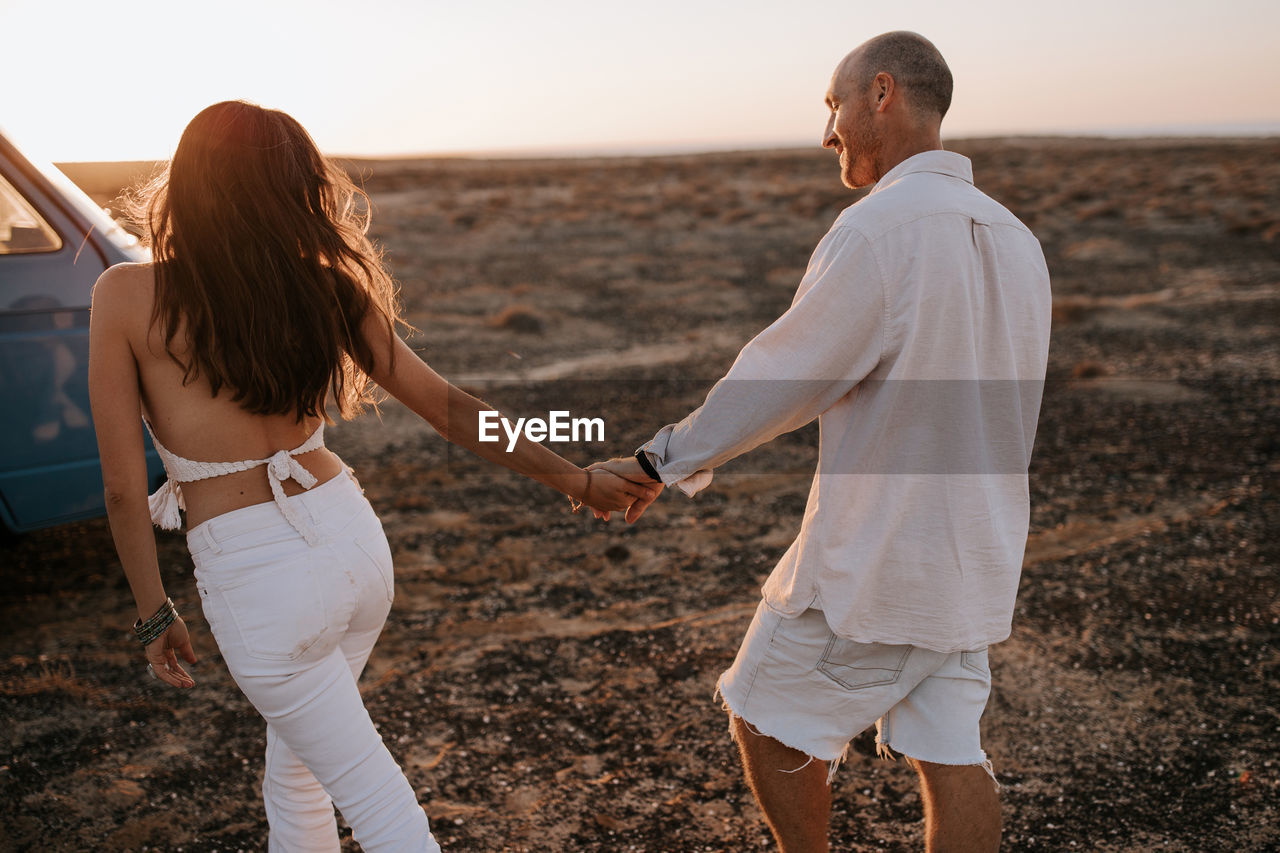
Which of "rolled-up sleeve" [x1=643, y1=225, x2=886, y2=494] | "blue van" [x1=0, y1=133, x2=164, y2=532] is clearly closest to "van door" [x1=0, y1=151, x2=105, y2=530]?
"blue van" [x1=0, y1=133, x2=164, y2=532]

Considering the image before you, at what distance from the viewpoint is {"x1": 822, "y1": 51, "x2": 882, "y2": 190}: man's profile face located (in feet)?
7.18

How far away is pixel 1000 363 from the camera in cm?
203

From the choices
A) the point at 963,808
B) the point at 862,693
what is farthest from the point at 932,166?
the point at 963,808

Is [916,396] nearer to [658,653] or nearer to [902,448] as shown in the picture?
[902,448]

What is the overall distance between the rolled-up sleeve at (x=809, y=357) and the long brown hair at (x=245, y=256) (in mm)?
873

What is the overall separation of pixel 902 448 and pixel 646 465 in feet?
2.17

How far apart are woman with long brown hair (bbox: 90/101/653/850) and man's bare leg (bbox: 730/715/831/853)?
777 millimetres

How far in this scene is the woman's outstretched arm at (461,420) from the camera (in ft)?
6.58

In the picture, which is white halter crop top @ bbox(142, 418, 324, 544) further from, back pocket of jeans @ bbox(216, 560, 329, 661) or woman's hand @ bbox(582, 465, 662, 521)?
woman's hand @ bbox(582, 465, 662, 521)

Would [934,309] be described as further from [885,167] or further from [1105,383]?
[1105,383]

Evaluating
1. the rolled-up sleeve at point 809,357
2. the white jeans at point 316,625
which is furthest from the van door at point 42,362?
the rolled-up sleeve at point 809,357

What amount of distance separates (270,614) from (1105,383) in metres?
8.60

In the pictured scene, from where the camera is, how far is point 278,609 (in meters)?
1.79

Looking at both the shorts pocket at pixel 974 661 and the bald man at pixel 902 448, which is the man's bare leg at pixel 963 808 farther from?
the shorts pocket at pixel 974 661
